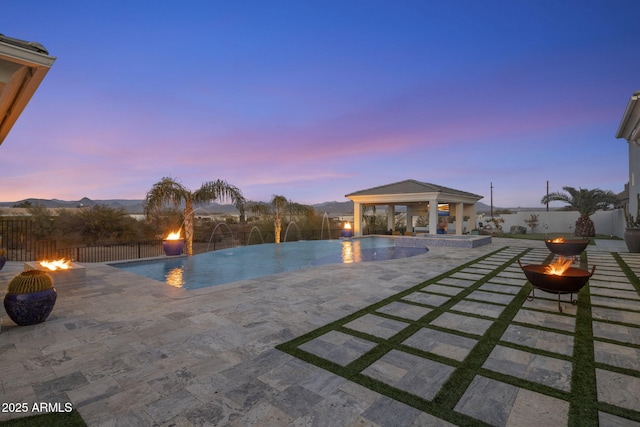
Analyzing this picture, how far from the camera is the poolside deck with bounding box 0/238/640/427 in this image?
92.7 inches

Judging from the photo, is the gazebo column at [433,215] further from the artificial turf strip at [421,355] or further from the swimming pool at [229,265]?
the artificial turf strip at [421,355]

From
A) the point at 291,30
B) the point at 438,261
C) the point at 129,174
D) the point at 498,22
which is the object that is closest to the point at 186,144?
the point at 129,174

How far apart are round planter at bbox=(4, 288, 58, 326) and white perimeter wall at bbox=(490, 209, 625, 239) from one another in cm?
2784

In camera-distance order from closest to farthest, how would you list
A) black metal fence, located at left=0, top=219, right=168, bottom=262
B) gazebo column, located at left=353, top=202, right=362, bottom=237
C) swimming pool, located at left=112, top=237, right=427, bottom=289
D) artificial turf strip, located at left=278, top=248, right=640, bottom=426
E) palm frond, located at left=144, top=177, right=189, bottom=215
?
artificial turf strip, located at left=278, top=248, right=640, bottom=426 < swimming pool, located at left=112, top=237, right=427, bottom=289 < black metal fence, located at left=0, top=219, right=168, bottom=262 < palm frond, located at left=144, top=177, right=189, bottom=215 < gazebo column, located at left=353, top=202, right=362, bottom=237

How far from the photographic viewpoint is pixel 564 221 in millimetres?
25641

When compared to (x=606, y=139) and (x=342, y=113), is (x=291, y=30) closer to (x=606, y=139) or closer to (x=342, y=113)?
(x=342, y=113)

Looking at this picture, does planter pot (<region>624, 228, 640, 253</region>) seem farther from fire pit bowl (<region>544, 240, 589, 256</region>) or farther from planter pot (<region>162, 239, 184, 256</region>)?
planter pot (<region>162, 239, 184, 256</region>)

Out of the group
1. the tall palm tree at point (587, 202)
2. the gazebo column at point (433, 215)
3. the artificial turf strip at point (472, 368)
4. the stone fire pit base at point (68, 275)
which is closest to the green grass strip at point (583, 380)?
the artificial turf strip at point (472, 368)

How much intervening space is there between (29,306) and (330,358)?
15.0ft

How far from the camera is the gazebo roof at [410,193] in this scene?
18.4m

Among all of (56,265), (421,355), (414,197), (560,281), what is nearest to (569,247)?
(560,281)

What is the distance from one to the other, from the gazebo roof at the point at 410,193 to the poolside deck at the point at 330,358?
12625mm

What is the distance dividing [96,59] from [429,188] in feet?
59.0

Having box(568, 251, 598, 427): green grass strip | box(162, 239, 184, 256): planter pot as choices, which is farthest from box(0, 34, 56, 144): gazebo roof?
box(162, 239, 184, 256): planter pot
